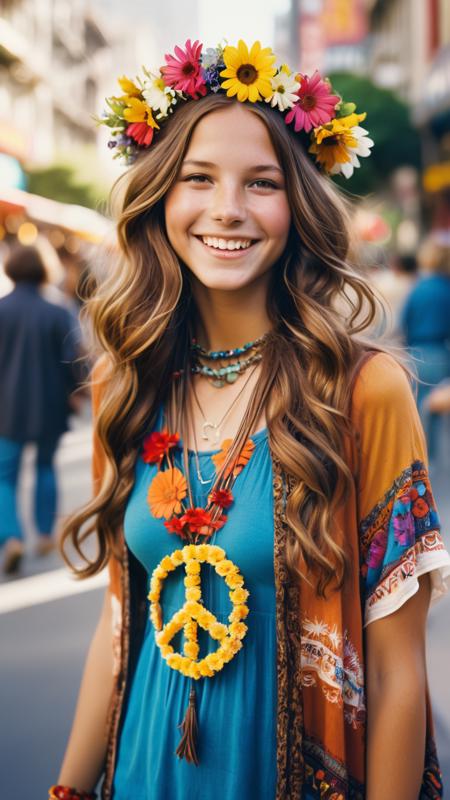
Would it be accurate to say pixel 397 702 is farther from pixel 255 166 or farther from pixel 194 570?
pixel 255 166

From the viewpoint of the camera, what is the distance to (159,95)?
1.82 meters

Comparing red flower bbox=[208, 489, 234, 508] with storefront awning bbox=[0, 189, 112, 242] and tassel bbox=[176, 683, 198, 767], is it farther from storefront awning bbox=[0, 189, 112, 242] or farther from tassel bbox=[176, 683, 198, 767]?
storefront awning bbox=[0, 189, 112, 242]

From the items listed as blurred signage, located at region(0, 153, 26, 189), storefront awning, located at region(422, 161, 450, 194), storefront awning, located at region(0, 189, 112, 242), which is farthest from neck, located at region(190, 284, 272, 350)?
storefront awning, located at region(422, 161, 450, 194)

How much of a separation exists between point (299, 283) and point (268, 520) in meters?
0.52

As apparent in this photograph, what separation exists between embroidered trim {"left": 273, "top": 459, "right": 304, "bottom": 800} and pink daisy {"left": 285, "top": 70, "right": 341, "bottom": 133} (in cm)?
78

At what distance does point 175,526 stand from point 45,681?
278 cm

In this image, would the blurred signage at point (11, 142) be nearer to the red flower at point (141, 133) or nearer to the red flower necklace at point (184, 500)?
the red flower at point (141, 133)

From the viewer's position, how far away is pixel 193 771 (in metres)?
1.69

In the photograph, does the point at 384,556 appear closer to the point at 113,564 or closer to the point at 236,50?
the point at 113,564

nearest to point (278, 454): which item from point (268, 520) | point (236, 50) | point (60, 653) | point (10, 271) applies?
point (268, 520)

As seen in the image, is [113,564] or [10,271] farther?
[10,271]

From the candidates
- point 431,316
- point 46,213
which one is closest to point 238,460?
point 431,316

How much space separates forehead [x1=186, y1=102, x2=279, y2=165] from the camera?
1.71m

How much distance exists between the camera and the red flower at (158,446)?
1.86 metres
